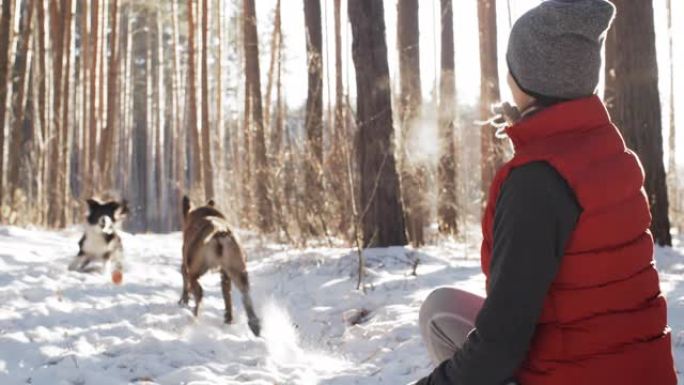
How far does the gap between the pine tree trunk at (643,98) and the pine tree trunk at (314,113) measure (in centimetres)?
383

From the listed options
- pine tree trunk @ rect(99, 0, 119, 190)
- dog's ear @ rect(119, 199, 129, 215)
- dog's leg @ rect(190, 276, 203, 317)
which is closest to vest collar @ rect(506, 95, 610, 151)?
dog's leg @ rect(190, 276, 203, 317)

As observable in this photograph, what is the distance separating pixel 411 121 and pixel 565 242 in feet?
37.3

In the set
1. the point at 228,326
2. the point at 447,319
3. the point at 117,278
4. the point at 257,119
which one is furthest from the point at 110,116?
the point at 447,319

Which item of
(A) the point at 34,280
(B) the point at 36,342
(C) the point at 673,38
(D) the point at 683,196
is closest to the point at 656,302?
(B) the point at 36,342

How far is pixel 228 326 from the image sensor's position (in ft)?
22.0

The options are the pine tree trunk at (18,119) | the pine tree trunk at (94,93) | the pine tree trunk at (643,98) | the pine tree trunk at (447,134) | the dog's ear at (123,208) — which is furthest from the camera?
the pine tree trunk at (94,93)

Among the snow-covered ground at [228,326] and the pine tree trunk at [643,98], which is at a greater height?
the pine tree trunk at [643,98]

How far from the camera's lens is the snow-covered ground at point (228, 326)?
16.2 feet

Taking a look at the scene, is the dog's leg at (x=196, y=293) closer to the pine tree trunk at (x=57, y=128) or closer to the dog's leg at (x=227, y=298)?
the dog's leg at (x=227, y=298)

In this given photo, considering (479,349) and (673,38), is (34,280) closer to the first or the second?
(479,349)

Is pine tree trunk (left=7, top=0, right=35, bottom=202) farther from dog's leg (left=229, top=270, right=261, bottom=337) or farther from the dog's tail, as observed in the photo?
dog's leg (left=229, top=270, right=261, bottom=337)

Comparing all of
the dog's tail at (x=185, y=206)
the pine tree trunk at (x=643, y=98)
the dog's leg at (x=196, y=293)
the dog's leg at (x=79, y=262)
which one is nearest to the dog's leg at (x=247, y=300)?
the dog's leg at (x=196, y=293)

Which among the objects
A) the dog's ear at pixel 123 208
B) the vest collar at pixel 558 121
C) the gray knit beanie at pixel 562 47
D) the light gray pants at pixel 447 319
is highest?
the gray knit beanie at pixel 562 47

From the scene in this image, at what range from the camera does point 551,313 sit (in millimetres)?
1841
